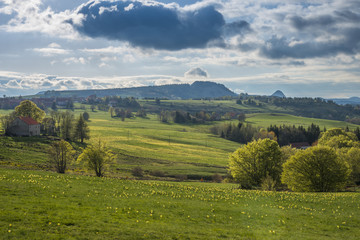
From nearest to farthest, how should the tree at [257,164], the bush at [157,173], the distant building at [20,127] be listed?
1. the tree at [257,164]
2. the bush at [157,173]
3. the distant building at [20,127]

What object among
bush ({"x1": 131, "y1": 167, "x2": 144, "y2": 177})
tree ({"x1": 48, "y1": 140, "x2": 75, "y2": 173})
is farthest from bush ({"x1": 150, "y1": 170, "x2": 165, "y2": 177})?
tree ({"x1": 48, "y1": 140, "x2": 75, "y2": 173})

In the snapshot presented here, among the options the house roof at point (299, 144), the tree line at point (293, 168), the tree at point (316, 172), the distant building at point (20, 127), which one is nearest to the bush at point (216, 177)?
the tree line at point (293, 168)

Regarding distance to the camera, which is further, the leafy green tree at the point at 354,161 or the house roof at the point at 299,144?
the house roof at the point at 299,144

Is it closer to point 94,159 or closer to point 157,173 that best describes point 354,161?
point 157,173

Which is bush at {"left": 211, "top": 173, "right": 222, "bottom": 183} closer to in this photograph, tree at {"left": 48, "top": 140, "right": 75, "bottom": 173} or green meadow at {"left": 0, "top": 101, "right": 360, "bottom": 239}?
tree at {"left": 48, "top": 140, "right": 75, "bottom": 173}

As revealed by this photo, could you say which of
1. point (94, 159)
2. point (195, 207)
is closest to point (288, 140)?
point (94, 159)

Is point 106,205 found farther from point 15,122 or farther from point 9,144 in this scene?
point 15,122

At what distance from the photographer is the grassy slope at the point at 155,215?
704 inches

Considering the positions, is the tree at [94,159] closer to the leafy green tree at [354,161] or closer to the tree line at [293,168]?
the tree line at [293,168]

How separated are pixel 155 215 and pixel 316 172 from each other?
43.2m

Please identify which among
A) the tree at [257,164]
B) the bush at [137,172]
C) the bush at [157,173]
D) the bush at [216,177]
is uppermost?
the tree at [257,164]

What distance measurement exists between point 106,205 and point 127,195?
5.80m

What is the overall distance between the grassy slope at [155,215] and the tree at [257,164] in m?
26.6

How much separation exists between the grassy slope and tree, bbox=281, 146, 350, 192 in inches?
812
